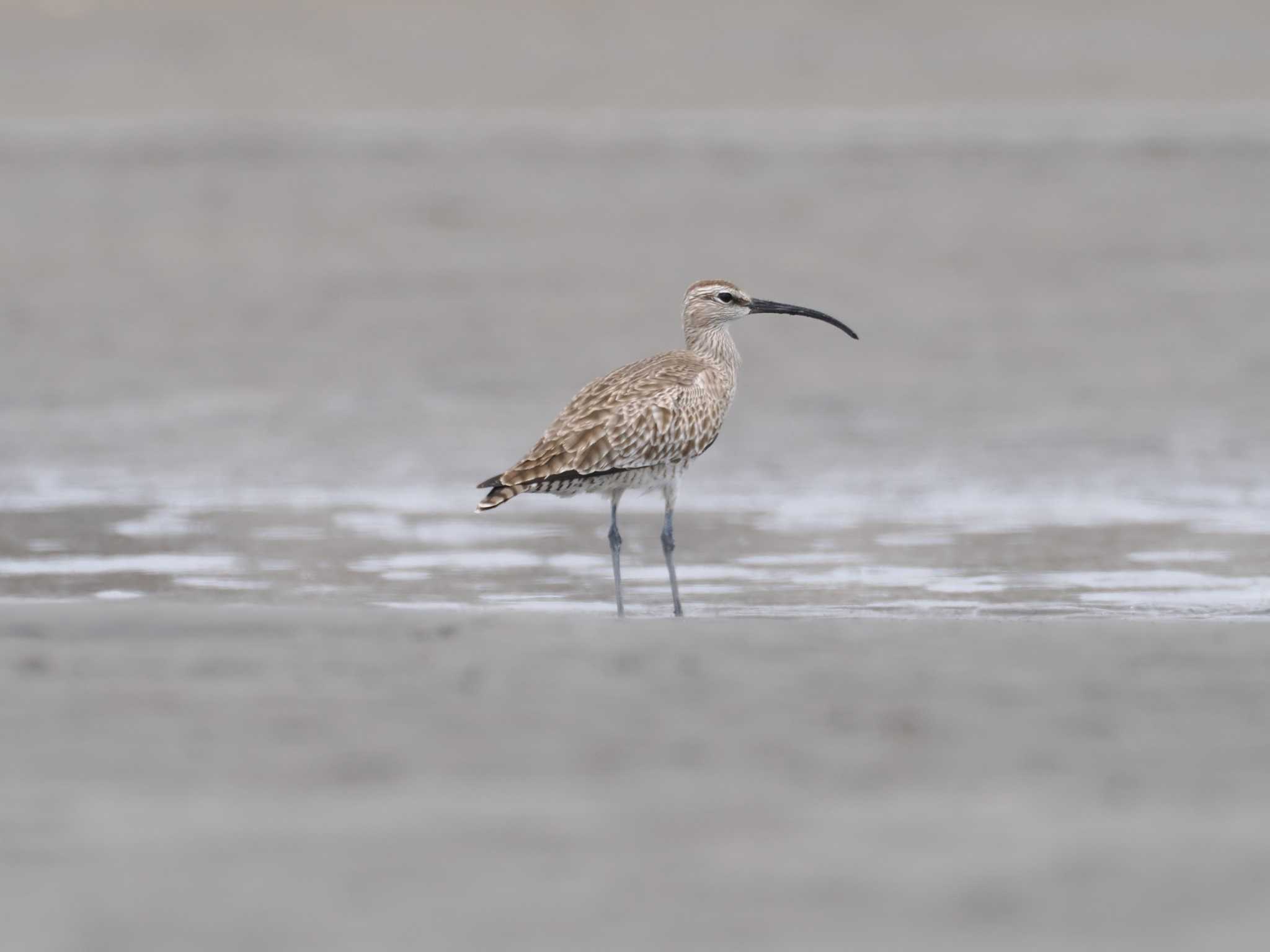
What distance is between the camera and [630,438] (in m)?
9.20

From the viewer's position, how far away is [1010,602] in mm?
8766

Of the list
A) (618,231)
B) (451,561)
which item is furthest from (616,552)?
(618,231)

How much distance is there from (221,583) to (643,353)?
654 centimetres

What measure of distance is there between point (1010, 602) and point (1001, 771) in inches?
150

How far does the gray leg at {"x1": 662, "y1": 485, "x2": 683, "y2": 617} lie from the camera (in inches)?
341

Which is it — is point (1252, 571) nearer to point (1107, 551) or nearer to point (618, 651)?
point (1107, 551)

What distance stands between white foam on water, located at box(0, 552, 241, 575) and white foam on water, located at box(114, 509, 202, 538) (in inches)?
25.5

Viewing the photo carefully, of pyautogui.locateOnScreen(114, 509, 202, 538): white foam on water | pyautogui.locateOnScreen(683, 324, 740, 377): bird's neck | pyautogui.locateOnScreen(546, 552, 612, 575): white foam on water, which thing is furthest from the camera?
pyautogui.locateOnScreen(114, 509, 202, 538): white foam on water

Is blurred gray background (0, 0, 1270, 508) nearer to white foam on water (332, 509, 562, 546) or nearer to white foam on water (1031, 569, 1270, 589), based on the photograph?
white foam on water (332, 509, 562, 546)

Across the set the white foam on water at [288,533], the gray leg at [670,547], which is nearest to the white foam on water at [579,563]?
the gray leg at [670,547]

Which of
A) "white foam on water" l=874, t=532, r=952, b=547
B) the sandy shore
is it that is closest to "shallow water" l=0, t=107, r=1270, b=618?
"white foam on water" l=874, t=532, r=952, b=547

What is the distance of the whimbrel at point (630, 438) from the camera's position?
9086mm

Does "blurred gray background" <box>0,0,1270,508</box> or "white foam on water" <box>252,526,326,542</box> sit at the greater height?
"blurred gray background" <box>0,0,1270,508</box>

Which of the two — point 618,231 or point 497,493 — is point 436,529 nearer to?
point 497,493
